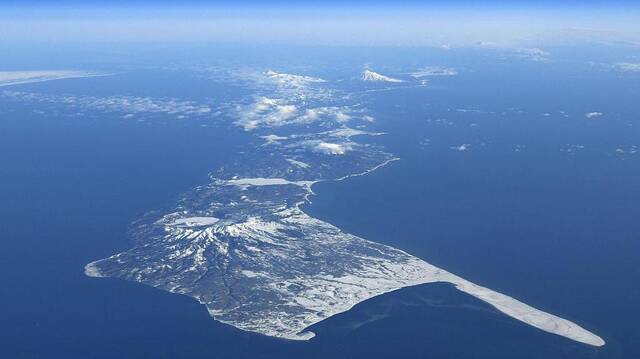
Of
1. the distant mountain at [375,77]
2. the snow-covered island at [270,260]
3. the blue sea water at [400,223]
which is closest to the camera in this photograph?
the blue sea water at [400,223]

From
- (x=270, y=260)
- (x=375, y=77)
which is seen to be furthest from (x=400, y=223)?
(x=375, y=77)

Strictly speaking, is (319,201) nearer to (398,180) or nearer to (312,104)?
(398,180)

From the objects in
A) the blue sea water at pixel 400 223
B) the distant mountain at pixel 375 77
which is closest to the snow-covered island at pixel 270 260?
the blue sea water at pixel 400 223

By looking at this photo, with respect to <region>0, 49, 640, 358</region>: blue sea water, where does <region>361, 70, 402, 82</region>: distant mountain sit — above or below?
above

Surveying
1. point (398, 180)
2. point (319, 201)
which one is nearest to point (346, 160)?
point (398, 180)

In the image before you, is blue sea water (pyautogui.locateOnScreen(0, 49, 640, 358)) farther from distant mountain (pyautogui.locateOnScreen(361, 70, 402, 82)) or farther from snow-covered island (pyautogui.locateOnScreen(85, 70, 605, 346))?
distant mountain (pyautogui.locateOnScreen(361, 70, 402, 82))

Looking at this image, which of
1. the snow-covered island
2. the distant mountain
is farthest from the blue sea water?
the distant mountain

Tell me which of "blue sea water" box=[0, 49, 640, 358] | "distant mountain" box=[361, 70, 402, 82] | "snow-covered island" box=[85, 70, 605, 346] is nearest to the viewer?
"blue sea water" box=[0, 49, 640, 358]

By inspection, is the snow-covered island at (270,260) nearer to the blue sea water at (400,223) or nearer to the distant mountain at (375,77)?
the blue sea water at (400,223)

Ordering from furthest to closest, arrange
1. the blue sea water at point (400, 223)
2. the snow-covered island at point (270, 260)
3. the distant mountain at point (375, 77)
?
the distant mountain at point (375, 77)
the snow-covered island at point (270, 260)
the blue sea water at point (400, 223)
